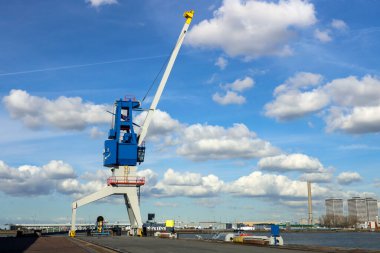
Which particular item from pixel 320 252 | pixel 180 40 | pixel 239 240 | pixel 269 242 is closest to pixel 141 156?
pixel 180 40

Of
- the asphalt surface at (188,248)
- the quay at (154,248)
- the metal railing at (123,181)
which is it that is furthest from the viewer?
the metal railing at (123,181)

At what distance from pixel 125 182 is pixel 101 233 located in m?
15.5

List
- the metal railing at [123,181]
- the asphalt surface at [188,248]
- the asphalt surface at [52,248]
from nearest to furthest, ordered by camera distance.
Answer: the asphalt surface at [188,248]
the asphalt surface at [52,248]
the metal railing at [123,181]

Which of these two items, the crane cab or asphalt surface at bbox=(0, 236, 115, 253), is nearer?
asphalt surface at bbox=(0, 236, 115, 253)

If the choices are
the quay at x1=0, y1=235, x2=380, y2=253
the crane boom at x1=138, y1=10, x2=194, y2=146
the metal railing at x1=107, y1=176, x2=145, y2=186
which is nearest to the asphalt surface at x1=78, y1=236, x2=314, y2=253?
the quay at x1=0, y1=235, x2=380, y2=253

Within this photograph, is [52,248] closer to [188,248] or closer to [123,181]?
[188,248]

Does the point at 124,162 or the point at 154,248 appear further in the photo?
the point at 124,162

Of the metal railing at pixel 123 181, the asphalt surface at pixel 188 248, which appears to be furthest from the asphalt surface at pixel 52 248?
the metal railing at pixel 123 181

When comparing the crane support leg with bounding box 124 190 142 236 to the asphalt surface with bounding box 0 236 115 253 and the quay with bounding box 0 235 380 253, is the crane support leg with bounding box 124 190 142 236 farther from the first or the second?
the quay with bounding box 0 235 380 253

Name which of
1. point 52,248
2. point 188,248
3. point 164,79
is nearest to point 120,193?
point 164,79

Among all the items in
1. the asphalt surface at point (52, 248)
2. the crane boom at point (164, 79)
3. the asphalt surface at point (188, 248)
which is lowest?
the asphalt surface at point (52, 248)

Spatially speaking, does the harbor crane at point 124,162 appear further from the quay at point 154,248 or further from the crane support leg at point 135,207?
the quay at point 154,248

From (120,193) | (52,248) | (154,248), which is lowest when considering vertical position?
(52,248)

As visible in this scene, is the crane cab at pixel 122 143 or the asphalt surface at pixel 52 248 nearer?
the asphalt surface at pixel 52 248
